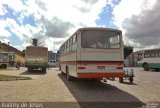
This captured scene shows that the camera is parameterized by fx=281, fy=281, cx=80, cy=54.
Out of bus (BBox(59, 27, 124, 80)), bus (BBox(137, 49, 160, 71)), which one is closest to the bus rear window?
bus (BBox(59, 27, 124, 80))

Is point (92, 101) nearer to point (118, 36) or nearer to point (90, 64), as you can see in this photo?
point (90, 64)

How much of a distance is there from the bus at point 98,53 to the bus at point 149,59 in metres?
24.0

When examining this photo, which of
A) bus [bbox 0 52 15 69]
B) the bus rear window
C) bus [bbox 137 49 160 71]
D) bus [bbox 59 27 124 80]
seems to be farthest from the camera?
bus [bbox 0 52 15 69]

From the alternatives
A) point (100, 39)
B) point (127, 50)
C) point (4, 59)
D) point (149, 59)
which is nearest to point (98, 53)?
point (100, 39)

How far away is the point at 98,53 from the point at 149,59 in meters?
27.1

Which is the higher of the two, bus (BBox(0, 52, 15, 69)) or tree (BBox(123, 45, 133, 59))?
tree (BBox(123, 45, 133, 59))

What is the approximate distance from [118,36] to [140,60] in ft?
93.3

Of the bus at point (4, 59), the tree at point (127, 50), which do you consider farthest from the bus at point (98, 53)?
the tree at point (127, 50)

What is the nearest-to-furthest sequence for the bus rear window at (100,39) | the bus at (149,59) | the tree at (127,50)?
the bus rear window at (100,39) → the bus at (149,59) → the tree at (127,50)

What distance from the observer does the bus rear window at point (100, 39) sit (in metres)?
15.0

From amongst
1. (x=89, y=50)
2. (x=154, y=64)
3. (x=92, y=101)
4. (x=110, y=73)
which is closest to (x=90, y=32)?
(x=89, y=50)

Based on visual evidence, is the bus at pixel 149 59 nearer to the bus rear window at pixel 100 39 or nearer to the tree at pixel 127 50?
the bus rear window at pixel 100 39

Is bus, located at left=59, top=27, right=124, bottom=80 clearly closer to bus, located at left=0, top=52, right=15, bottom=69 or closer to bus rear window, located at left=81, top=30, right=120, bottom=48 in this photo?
bus rear window, located at left=81, top=30, right=120, bottom=48

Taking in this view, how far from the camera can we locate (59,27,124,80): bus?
14574 millimetres
